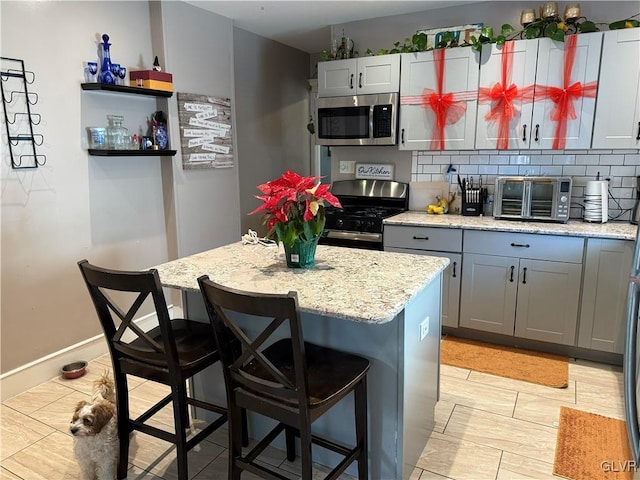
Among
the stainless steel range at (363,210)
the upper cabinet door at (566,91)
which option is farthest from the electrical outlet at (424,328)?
the upper cabinet door at (566,91)

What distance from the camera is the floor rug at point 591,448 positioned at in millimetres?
2049

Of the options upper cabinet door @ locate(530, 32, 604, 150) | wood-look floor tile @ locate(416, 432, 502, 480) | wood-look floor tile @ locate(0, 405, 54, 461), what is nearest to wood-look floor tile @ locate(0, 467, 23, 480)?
wood-look floor tile @ locate(0, 405, 54, 461)

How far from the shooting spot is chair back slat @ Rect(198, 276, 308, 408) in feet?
4.55

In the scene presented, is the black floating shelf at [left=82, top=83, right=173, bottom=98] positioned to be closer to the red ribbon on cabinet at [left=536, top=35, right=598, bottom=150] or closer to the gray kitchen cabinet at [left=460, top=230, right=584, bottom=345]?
the gray kitchen cabinet at [left=460, top=230, right=584, bottom=345]

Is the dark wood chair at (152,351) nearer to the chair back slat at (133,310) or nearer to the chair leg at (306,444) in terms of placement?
the chair back slat at (133,310)

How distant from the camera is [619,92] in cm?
298

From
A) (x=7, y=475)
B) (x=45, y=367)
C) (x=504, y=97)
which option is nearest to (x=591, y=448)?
(x=504, y=97)

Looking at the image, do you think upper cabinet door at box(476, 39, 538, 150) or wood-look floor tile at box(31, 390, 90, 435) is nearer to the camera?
wood-look floor tile at box(31, 390, 90, 435)

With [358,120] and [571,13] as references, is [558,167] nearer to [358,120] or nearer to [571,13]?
[571,13]

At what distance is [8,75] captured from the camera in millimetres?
2570

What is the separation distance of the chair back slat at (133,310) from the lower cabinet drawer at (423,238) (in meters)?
2.15

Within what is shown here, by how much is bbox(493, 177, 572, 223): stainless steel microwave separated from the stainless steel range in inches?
35.4

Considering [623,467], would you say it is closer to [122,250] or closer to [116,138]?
[122,250]

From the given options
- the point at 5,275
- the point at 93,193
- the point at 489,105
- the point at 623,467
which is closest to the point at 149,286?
the point at 5,275
